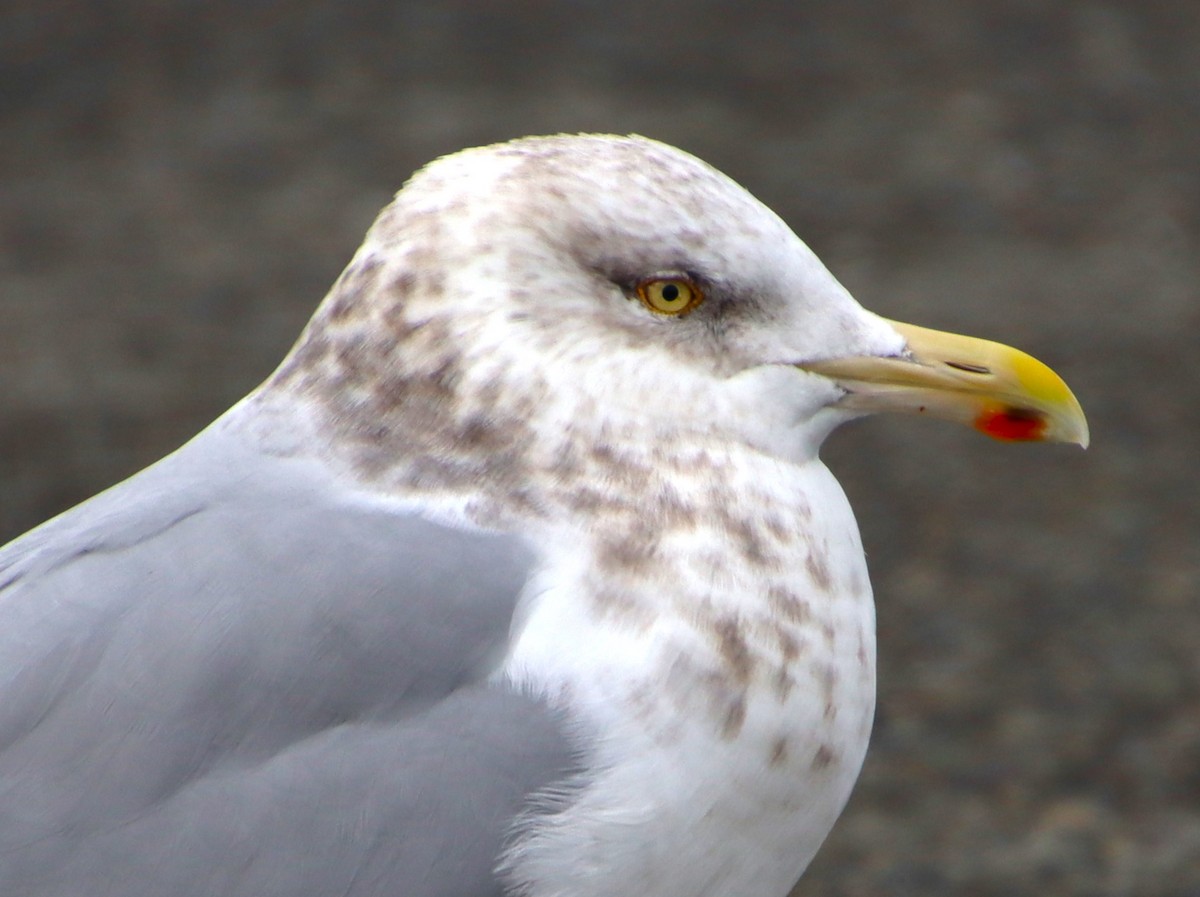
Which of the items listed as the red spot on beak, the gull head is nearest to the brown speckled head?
the gull head

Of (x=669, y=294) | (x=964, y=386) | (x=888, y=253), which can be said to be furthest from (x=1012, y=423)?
(x=888, y=253)

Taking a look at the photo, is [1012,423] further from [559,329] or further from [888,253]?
[888,253]

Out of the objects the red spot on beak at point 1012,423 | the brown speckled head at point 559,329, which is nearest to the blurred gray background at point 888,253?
the red spot on beak at point 1012,423

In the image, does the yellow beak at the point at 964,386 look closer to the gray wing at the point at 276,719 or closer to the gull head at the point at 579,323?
the gull head at the point at 579,323

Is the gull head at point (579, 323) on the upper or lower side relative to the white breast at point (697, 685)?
upper

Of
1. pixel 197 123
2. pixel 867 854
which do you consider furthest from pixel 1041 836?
pixel 197 123

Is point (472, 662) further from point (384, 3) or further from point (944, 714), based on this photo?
point (384, 3)
